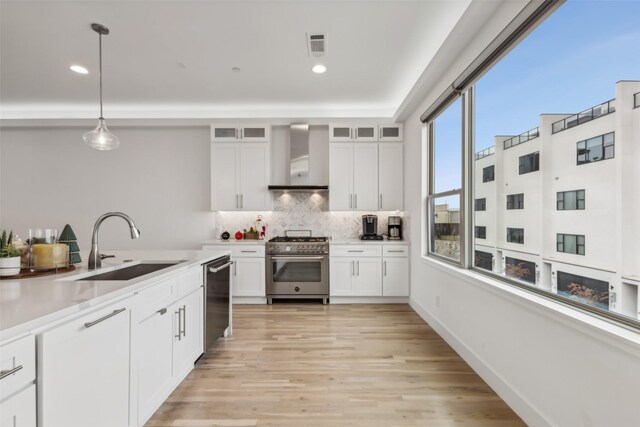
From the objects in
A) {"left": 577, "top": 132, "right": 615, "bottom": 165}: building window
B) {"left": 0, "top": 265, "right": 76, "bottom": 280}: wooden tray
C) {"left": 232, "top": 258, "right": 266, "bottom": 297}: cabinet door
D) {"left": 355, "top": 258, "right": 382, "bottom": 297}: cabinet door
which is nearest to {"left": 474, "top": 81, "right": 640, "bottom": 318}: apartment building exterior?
{"left": 577, "top": 132, "right": 615, "bottom": 165}: building window

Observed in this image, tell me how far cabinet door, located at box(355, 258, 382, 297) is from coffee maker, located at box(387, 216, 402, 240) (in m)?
0.53

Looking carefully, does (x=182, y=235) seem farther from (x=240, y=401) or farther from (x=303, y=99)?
(x=240, y=401)

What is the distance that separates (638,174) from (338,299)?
3.64 meters

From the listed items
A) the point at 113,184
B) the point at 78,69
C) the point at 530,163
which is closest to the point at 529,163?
the point at 530,163

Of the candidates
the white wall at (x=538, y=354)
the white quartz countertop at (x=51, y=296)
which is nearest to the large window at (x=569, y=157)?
the white wall at (x=538, y=354)

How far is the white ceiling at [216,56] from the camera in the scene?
2496 mm

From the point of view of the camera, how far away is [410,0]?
7.82 feet

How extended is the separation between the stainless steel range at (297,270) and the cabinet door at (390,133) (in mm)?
1881

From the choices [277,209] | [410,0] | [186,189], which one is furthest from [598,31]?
[186,189]

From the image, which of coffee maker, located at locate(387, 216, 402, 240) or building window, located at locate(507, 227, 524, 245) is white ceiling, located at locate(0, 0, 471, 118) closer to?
coffee maker, located at locate(387, 216, 402, 240)

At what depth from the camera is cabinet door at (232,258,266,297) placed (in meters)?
4.36

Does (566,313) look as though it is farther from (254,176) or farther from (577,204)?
(254,176)

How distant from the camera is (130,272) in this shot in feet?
7.41

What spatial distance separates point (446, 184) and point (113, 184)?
5.08m
